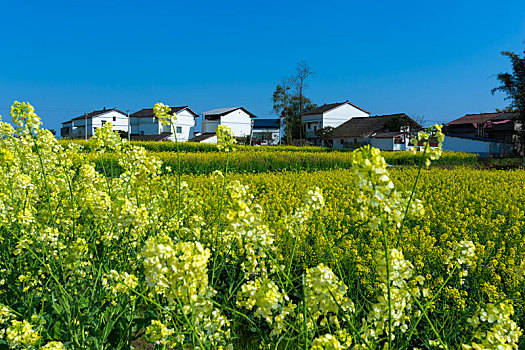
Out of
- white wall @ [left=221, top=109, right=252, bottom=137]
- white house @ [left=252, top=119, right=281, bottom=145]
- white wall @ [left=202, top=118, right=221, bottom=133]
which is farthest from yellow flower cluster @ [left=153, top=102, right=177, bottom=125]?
white house @ [left=252, top=119, right=281, bottom=145]

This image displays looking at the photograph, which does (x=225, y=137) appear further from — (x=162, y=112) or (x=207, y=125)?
(x=207, y=125)

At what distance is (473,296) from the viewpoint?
3.88 meters

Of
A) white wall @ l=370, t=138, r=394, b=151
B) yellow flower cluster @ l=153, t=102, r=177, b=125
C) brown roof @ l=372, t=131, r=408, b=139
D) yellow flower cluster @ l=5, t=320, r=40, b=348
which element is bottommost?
yellow flower cluster @ l=5, t=320, r=40, b=348

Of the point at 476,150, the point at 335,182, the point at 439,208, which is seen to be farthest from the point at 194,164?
the point at 476,150

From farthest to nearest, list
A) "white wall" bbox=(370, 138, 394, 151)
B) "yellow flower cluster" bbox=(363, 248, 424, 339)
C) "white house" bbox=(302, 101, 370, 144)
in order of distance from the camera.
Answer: "white house" bbox=(302, 101, 370, 144) < "white wall" bbox=(370, 138, 394, 151) < "yellow flower cluster" bbox=(363, 248, 424, 339)

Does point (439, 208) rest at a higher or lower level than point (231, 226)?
lower

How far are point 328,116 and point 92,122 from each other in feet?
134

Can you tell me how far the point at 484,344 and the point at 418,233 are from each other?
3525mm

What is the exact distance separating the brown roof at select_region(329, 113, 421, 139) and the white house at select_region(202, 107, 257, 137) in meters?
17.2

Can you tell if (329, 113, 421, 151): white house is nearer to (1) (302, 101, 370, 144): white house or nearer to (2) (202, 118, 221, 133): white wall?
(1) (302, 101, 370, 144): white house

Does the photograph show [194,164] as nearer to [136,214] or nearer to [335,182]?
[335,182]

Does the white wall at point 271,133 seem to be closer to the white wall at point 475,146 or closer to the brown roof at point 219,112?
the brown roof at point 219,112

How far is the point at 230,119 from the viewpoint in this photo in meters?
66.3

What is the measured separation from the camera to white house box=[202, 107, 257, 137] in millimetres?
66000
